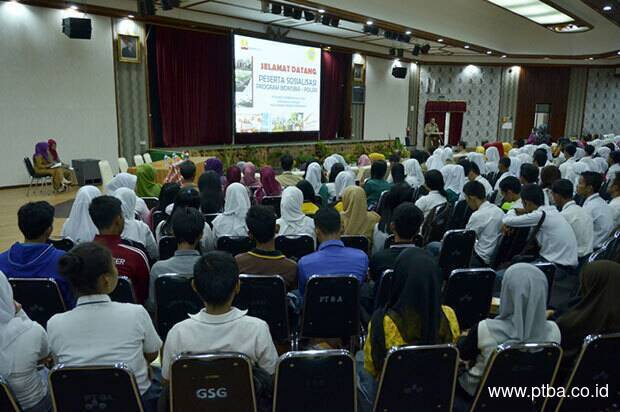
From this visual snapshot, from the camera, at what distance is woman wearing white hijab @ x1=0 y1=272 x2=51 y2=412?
1883mm

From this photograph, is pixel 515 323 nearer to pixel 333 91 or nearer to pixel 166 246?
pixel 166 246

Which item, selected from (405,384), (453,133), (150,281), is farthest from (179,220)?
(453,133)

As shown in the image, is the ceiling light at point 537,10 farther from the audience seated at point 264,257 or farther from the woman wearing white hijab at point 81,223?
the woman wearing white hijab at point 81,223

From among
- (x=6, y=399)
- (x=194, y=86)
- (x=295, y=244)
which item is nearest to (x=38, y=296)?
(x=6, y=399)

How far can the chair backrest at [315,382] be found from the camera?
5.90 feet

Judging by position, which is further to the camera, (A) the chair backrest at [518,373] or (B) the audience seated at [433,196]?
(B) the audience seated at [433,196]

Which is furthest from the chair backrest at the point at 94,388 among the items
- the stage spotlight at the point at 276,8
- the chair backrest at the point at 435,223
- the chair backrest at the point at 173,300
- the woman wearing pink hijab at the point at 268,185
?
the stage spotlight at the point at 276,8

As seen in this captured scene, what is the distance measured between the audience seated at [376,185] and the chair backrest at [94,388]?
14.2 ft

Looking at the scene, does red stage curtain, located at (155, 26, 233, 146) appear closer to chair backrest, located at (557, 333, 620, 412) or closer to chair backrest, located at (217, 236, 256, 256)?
chair backrest, located at (217, 236, 256, 256)

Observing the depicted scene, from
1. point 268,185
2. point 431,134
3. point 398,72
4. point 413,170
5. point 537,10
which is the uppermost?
point 537,10

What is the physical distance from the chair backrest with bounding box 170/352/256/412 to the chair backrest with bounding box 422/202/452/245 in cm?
328

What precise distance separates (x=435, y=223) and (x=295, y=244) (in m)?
1.74

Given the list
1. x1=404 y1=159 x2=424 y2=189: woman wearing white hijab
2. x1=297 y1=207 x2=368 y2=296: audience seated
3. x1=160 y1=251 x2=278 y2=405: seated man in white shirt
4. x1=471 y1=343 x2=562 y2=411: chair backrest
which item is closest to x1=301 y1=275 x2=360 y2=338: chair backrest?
x1=297 y1=207 x2=368 y2=296: audience seated

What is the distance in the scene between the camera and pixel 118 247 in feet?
9.83
